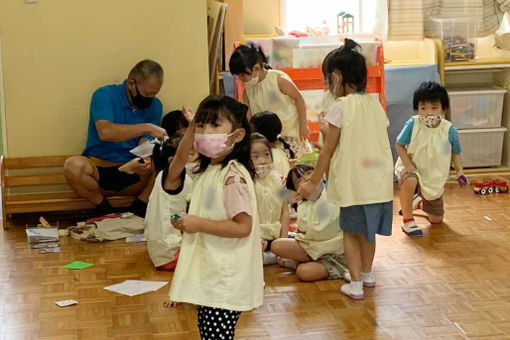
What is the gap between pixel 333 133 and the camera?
3748 millimetres

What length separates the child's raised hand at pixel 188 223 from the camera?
2572 mm

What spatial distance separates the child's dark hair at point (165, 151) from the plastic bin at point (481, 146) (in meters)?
2.50

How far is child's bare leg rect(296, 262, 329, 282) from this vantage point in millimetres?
4062

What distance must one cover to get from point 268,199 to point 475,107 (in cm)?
246

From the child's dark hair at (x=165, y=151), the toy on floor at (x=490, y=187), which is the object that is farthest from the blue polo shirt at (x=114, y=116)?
the toy on floor at (x=490, y=187)

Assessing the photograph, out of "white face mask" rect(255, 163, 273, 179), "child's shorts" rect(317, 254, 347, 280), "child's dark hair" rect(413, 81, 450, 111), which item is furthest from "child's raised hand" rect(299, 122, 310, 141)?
"child's shorts" rect(317, 254, 347, 280)

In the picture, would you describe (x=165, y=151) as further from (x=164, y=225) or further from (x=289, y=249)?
(x=289, y=249)

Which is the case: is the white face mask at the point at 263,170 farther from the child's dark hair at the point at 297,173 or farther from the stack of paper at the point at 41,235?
the stack of paper at the point at 41,235

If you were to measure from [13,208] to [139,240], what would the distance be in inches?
35.9

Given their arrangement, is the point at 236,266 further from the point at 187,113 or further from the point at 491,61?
the point at 491,61

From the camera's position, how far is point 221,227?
2604 millimetres

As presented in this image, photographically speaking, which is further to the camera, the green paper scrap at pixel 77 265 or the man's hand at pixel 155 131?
the man's hand at pixel 155 131

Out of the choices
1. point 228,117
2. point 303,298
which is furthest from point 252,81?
point 228,117

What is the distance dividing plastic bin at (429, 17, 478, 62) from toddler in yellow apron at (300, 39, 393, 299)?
2.68 m
